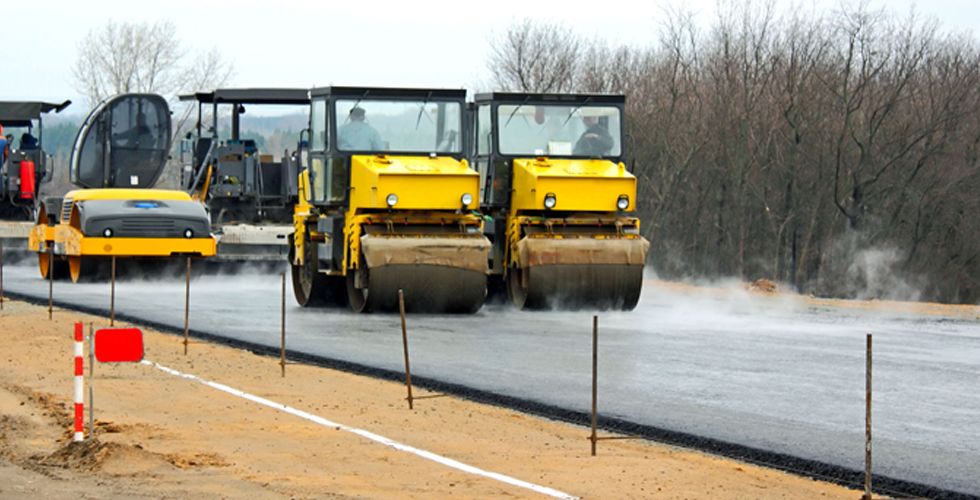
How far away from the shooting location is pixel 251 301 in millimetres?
27078

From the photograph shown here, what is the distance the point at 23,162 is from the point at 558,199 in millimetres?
17917

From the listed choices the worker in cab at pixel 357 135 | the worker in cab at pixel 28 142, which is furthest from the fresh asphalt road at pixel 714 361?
the worker in cab at pixel 28 142

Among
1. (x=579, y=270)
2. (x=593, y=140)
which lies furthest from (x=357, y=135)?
(x=579, y=270)

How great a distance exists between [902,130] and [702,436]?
1556 inches

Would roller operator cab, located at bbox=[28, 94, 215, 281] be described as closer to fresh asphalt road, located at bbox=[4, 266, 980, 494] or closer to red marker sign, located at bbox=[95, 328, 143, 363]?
fresh asphalt road, located at bbox=[4, 266, 980, 494]

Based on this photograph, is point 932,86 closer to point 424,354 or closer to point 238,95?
point 238,95

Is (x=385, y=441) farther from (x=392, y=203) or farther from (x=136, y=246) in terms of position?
(x=136, y=246)

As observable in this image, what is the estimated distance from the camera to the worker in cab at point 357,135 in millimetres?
24969

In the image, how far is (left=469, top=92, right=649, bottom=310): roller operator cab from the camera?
79.4 feet

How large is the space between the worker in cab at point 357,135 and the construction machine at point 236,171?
397 inches

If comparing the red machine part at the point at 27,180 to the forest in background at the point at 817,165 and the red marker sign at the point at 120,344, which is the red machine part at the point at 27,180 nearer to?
the forest in background at the point at 817,165

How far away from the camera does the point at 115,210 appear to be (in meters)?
30.8

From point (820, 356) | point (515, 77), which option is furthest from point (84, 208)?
point (515, 77)

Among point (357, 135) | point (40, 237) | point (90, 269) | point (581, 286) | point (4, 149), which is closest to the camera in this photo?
point (581, 286)
